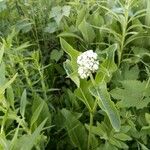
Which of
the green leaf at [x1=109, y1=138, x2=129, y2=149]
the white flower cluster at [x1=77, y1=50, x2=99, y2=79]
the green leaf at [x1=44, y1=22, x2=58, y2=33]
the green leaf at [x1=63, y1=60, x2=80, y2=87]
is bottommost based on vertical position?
the green leaf at [x1=109, y1=138, x2=129, y2=149]

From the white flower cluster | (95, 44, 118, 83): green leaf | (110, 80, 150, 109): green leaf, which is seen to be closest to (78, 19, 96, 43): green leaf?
(110, 80, 150, 109): green leaf

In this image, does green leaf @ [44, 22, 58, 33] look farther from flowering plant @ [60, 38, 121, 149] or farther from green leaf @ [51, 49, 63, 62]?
flowering plant @ [60, 38, 121, 149]

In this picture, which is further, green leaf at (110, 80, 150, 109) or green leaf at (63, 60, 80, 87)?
Answer: green leaf at (110, 80, 150, 109)

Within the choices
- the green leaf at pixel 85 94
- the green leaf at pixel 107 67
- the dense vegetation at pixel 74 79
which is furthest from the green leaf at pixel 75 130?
the green leaf at pixel 107 67

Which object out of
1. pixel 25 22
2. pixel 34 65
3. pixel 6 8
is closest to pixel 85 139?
pixel 34 65

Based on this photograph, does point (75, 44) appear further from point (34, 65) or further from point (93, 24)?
point (34, 65)

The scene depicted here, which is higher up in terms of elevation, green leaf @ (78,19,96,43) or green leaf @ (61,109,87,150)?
green leaf @ (78,19,96,43)
